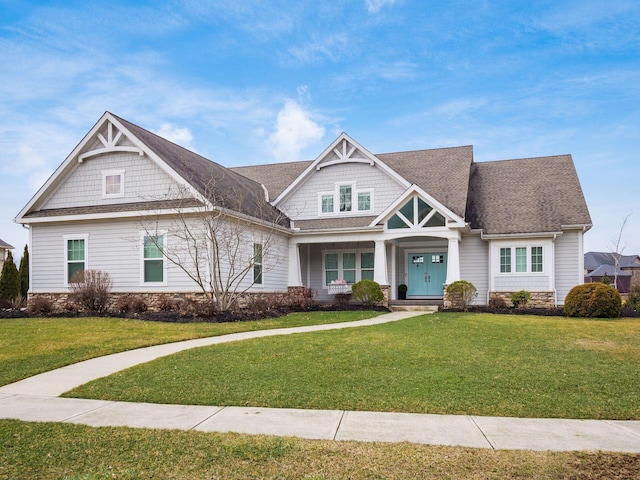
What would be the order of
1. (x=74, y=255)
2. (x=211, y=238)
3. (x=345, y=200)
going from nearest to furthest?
(x=211, y=238) → (x=74, y=255) → (x=345, y=200)

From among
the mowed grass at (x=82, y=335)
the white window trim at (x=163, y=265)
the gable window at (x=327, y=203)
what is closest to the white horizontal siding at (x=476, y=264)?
the gable window at (x=327, y=203)

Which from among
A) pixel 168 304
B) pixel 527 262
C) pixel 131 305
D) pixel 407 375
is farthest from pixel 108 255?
pixel 527 262

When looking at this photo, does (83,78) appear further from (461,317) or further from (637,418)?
(637,418)

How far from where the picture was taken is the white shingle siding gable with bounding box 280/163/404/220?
2334cm

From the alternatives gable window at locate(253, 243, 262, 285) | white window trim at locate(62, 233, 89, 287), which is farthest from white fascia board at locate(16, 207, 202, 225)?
gable window at locate(253, 243, 262, 285)

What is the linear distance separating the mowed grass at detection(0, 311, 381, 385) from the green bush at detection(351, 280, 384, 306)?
2330 millimetres

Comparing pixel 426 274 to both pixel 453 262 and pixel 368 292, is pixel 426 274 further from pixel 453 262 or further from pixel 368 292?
pixel 368 292

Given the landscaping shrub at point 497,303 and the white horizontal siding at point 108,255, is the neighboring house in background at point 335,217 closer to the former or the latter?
the white horizontal siding at point 108,255

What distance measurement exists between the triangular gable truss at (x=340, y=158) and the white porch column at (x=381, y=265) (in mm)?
3296

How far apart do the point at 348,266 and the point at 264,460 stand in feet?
64.6

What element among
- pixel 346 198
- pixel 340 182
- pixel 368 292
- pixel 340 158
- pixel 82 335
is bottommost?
pixel 82 335

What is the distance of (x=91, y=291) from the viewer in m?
17.8

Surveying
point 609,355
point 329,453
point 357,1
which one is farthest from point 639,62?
point 329,453

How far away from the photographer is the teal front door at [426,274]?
24000mm
